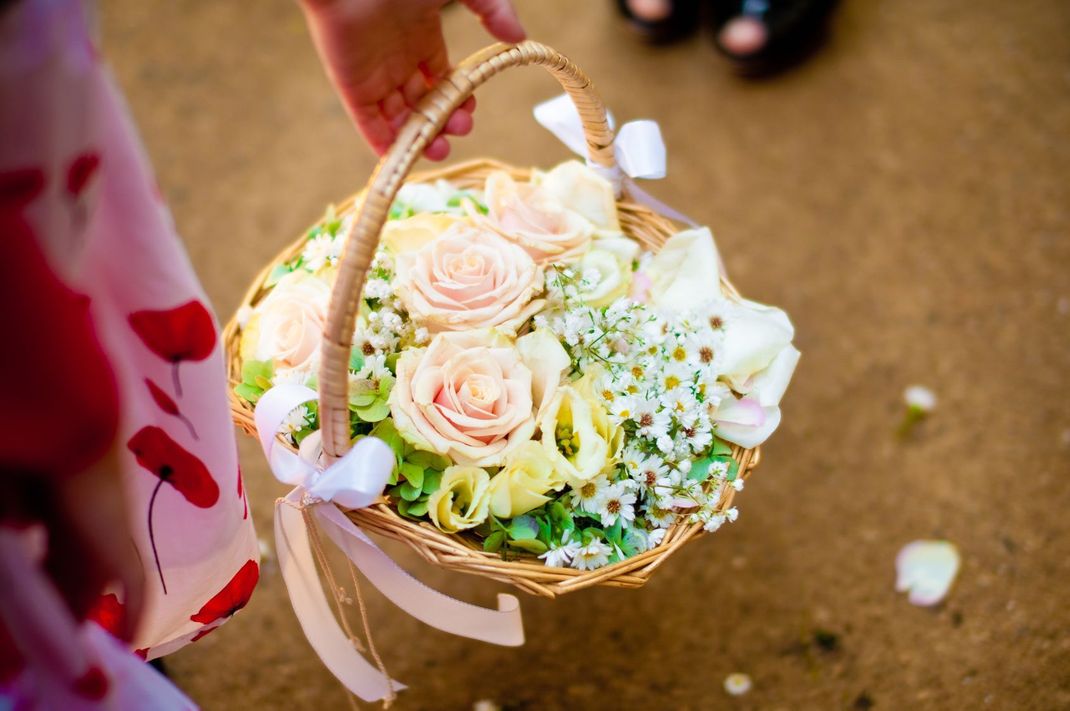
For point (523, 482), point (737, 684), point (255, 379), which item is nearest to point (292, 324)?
point (255, 379)

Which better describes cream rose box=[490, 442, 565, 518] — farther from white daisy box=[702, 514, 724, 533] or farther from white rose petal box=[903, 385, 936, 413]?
white rose petal box=[903, 385, 936, 413]

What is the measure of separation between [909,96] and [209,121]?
1.38 m

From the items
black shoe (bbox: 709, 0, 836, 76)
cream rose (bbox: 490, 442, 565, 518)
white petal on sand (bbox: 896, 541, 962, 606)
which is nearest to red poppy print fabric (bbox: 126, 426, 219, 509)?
cream rose (bbox: 490, 442, 565, 518)

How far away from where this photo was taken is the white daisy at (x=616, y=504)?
0.74m

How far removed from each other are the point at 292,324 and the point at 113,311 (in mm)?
272

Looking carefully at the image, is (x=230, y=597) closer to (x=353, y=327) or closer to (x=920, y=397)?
(x=353, y=327)

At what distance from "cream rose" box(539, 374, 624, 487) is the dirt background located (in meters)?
0.45

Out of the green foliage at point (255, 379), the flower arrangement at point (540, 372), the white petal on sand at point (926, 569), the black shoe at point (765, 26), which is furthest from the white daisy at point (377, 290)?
the black shoe at point (765, 26)

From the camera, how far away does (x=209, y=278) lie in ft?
4.63

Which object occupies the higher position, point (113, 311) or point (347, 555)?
point (113, 311)

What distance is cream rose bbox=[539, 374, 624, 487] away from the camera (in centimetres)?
73

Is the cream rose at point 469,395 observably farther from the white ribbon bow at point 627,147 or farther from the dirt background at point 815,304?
the dirt background at point 815,304

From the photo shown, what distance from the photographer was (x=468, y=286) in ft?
2.58

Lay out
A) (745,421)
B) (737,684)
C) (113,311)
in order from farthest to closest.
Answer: (737,684) → (745,421) → (113,311)
